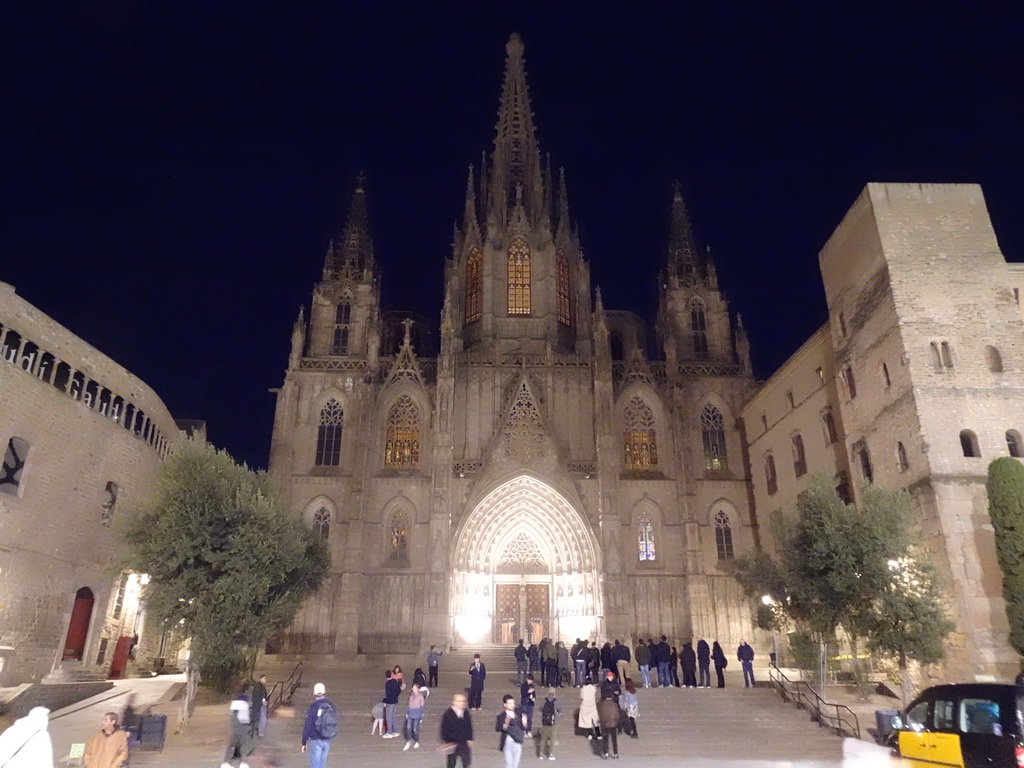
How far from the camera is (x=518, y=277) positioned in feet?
125

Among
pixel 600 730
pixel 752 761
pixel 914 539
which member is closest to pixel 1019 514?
pixel 914 539

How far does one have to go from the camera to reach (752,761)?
12.8 metres

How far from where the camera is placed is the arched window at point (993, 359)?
1878cm

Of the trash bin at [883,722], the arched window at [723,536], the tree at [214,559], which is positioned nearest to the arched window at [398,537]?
the tree at [214,559]

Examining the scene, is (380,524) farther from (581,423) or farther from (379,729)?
(379,729)

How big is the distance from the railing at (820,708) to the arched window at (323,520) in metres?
19.3

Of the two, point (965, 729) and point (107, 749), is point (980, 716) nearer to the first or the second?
point (965, 729)

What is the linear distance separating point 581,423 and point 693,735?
60.1 ft

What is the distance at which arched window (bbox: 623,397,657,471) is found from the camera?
3250cm

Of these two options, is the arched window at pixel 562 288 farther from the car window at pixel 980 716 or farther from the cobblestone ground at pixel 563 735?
the car window at pixel 980 716

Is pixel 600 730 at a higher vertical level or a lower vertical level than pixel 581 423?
lower

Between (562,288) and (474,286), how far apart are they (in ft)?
15.8

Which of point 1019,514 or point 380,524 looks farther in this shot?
point 380,524

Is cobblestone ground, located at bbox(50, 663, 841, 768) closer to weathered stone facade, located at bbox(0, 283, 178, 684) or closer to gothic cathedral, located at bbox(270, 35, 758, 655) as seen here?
weathered stone facade, located at bbox(0, 283, 178, 684)
